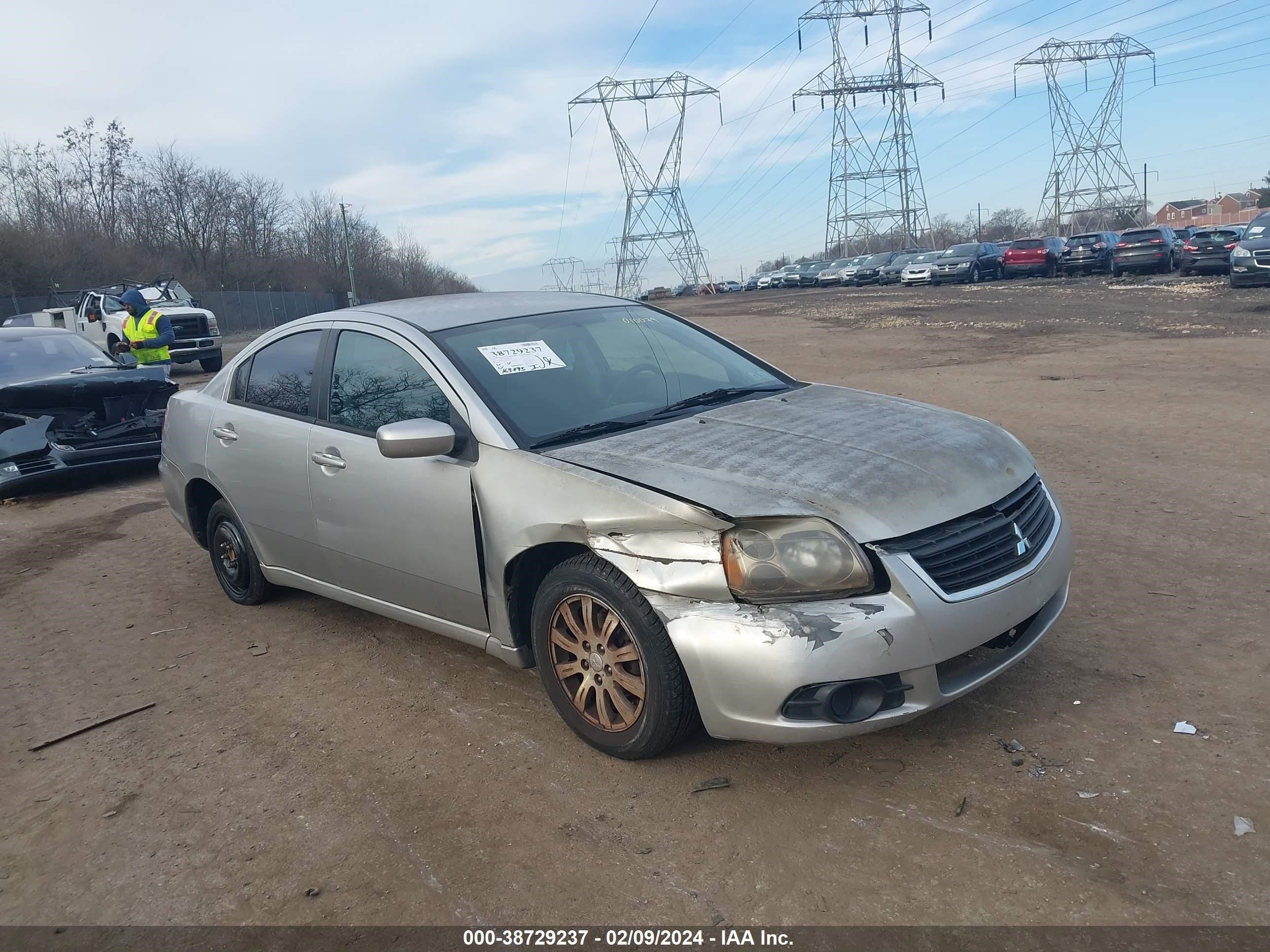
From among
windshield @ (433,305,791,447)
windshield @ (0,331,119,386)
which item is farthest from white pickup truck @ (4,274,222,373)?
windshield @ (433,305,791,447)

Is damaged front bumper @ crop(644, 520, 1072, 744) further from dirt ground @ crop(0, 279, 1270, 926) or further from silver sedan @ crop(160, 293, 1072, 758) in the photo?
dirt ground @ crop(0, 279, 1270, 926)

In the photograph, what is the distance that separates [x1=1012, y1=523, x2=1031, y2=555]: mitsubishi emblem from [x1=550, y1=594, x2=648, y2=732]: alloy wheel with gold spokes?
1.34m

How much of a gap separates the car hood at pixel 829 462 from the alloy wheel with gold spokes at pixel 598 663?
1.60ft

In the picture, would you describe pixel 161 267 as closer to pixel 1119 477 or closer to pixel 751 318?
pixel 751 318

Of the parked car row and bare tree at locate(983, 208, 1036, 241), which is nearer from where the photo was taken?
the parked car row

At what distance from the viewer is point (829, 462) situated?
3352 mm

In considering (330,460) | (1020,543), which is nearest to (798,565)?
(1020,543)

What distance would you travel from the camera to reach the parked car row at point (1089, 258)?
23.2 meters

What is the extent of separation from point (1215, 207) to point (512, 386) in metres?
129

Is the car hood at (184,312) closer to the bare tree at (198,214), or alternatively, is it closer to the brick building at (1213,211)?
the bare tree at (198,214)
